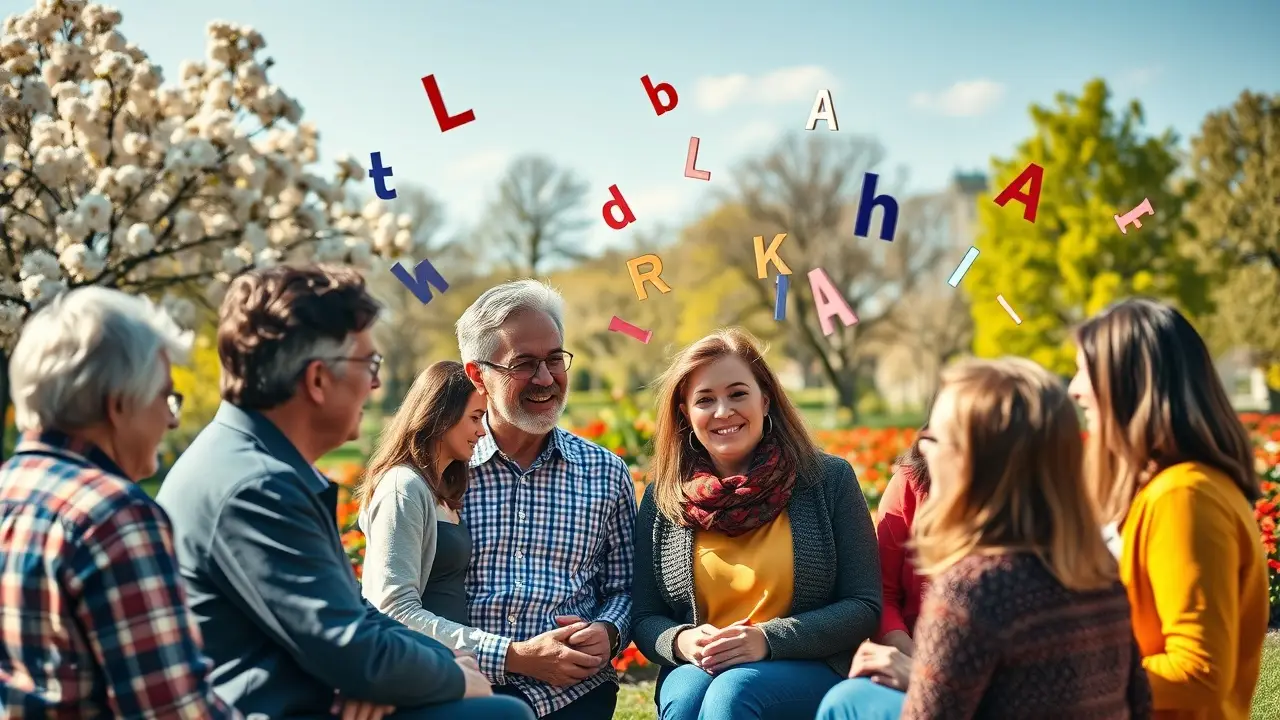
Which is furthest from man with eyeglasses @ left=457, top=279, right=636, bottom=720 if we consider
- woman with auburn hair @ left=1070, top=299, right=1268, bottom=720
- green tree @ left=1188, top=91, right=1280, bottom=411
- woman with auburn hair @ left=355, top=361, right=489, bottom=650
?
green tree @ left=1188, top=91, right=1280, bottom=411

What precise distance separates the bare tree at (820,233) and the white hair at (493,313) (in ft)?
89.4

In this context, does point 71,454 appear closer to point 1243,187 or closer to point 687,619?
point 687,619

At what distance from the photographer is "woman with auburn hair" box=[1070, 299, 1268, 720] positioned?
239 centimetres

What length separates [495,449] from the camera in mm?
3688

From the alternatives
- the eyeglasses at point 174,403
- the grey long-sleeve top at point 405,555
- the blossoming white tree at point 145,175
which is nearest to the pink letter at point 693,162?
the grey long-sleeve top at point 405,555

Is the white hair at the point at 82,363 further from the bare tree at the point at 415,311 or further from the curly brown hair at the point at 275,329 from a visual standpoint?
the bare tree at the point at 415,311

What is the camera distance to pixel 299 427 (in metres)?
2.39

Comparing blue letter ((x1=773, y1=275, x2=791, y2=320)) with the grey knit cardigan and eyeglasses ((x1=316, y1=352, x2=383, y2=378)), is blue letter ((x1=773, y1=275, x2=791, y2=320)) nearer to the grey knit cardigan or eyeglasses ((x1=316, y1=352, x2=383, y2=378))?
the grey knit cardigan

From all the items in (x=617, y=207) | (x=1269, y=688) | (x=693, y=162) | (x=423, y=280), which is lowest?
(x=1269, y=688)

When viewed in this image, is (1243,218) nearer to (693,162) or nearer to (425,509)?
(693,162)

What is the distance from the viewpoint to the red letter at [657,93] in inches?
164

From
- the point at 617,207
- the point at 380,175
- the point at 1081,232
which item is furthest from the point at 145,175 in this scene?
the point at 1081,232

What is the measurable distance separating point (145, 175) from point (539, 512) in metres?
3.94

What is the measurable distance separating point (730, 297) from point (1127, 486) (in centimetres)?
2882
